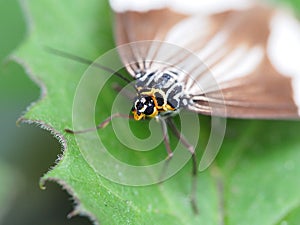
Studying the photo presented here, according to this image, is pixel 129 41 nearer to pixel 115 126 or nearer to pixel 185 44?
pixel 185 44

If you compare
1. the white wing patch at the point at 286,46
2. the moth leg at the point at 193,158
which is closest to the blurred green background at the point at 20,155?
the moth leg at the point at 193,158

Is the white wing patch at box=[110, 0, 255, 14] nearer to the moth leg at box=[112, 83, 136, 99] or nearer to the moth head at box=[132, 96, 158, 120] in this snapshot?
the moth leg at box=[112, 83, 136, 99]

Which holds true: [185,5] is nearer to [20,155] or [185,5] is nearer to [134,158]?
[134,158]

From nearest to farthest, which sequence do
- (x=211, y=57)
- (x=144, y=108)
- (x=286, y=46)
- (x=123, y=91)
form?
1. (x=144, y=108)
2. (x=123, y=91)
3. (x=211, y=57)
4. (x=286, y=46)

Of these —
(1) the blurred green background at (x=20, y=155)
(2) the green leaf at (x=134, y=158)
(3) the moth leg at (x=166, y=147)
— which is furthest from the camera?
(1) the blurred green background at (x=20, y=155)

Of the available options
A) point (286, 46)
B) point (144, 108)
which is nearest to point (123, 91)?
point (144, 108)

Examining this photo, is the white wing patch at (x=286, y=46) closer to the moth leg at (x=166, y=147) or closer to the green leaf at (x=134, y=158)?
the green leaf at (x=134, y=158)
